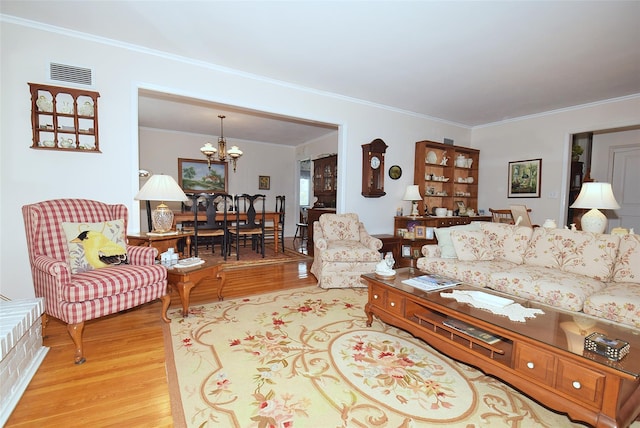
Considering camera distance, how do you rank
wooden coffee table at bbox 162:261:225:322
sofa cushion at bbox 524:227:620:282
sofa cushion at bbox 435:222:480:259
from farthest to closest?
sofa cushion at bbox 435:222:480:259, wooden coffee table at bbox 162:261:225:322, sofa cushion at bbox 524:227:620:282

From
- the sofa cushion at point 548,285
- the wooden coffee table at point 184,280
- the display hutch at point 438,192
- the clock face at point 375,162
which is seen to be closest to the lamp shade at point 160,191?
the wooden coffee table at point 184,280

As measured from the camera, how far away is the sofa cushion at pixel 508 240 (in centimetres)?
313

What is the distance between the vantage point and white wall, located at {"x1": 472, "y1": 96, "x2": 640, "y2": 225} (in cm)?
460

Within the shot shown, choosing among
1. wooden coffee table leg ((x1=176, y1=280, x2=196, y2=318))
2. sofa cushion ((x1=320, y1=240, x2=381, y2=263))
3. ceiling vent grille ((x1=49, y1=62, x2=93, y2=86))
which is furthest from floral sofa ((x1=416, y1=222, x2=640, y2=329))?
ceiling vent grille ((x1=49, y1=62, x2=93, y2=86))

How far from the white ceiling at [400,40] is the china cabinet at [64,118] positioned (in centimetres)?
63

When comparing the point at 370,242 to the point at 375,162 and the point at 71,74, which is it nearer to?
the point at 375,162

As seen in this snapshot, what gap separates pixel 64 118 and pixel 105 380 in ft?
8.48

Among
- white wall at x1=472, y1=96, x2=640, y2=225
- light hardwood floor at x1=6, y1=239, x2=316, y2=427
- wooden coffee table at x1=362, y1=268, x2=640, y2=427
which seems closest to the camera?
wooden coffee table at x1=362, y1=268, x2=640, y2=427

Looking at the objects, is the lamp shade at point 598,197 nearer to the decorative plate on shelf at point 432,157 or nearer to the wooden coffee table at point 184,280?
the decorative plate on shelf at point 432,157

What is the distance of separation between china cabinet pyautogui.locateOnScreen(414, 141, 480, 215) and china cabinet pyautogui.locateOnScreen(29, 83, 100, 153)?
15.7ft

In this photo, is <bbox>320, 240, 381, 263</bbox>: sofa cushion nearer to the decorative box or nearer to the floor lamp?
the floor lamp

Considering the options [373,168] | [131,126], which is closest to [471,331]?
[373,168]

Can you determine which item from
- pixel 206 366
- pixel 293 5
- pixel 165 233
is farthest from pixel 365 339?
pixel 293 5

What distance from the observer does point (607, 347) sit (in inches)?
52.7
